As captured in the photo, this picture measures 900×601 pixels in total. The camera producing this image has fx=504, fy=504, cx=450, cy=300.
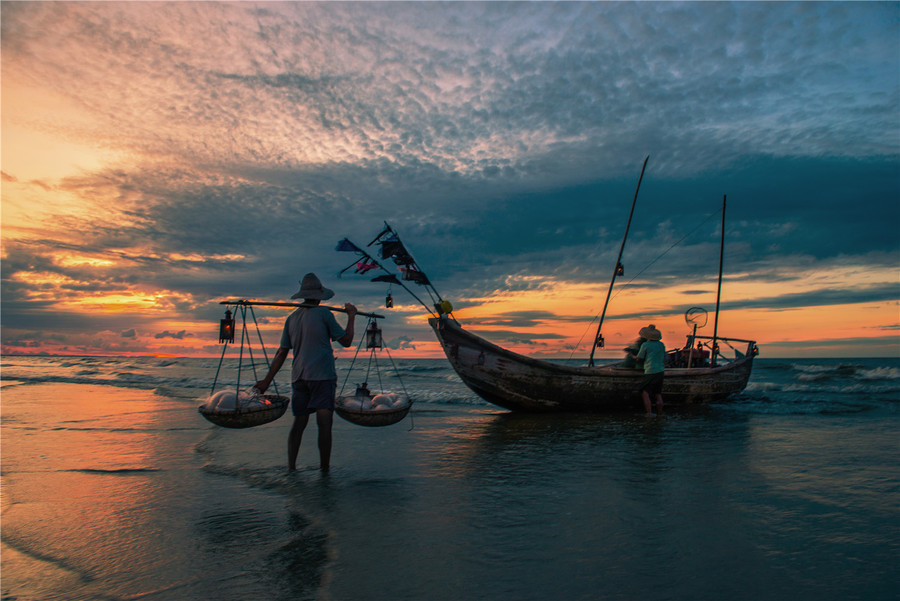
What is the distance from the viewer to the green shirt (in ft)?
36.9

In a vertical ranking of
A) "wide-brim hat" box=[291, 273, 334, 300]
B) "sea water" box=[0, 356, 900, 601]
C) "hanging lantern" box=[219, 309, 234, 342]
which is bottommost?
"sea water" box=[0, 356, 900, 601]

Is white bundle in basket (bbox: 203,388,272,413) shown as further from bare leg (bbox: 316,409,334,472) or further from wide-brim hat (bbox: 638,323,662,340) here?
wide-brim hat (bbox: 638,323,662,340)

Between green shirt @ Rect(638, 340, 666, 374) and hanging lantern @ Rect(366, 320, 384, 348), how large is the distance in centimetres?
686

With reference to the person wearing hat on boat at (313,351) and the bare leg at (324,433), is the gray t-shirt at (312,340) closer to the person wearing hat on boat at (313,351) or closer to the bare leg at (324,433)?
the person wearing hat on boat at (313,351)

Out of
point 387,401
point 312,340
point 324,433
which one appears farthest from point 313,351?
point 387,401

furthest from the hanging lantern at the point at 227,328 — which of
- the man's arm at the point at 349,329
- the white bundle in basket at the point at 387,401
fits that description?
the white bundle in basket at the point at 387,401

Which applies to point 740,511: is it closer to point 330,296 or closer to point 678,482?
point 678,482

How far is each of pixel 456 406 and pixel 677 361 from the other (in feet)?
22.8

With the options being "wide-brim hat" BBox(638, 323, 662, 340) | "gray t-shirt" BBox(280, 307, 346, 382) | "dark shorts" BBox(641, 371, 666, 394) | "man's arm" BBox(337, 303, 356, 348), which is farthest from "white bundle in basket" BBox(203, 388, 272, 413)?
"dark shorts" BBox(641, 371, 666, 394)

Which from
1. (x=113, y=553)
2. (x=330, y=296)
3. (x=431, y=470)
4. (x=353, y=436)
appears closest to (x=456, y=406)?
(x=353, y=436)

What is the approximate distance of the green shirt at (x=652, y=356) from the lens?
1123cm

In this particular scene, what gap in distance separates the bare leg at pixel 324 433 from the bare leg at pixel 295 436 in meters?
0.20

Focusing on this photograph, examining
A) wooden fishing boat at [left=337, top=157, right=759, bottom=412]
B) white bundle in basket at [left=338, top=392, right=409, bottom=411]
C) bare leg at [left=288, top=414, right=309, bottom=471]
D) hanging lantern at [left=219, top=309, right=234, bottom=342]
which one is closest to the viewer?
bare leg at [left=288, top=414, right=309, bottom=471]

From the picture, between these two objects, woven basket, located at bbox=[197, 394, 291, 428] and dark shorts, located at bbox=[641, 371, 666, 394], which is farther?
dark shorts, located at bbox=[641, 371, 666, 394]
